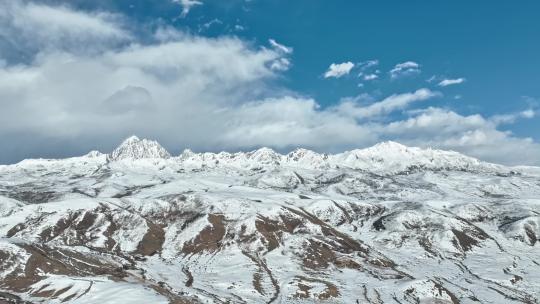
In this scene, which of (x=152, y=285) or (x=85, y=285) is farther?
(x=152, y=285)

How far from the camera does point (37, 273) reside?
654 ft

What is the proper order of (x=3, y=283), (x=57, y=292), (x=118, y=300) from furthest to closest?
1. (x=3, y=283)
2. (x=57, y=292)
3. (x=118, y=300)

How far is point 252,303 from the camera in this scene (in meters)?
198

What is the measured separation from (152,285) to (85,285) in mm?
25810

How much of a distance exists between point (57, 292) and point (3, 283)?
27015 millimetres

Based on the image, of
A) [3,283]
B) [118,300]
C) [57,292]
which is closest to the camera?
[118,300]

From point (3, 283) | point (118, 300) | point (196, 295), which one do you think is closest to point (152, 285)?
point (196, 295)

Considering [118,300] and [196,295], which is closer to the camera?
[118,300]

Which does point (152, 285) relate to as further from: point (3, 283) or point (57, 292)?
point (3, 283)

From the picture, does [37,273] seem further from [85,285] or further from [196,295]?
A: [196,295]

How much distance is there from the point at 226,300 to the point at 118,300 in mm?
42632

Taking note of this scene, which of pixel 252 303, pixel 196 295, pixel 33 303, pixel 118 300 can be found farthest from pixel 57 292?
pixel 252 303

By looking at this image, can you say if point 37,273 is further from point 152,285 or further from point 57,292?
point 152,285

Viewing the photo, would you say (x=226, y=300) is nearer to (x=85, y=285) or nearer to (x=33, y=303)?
(x=85, y=285)
